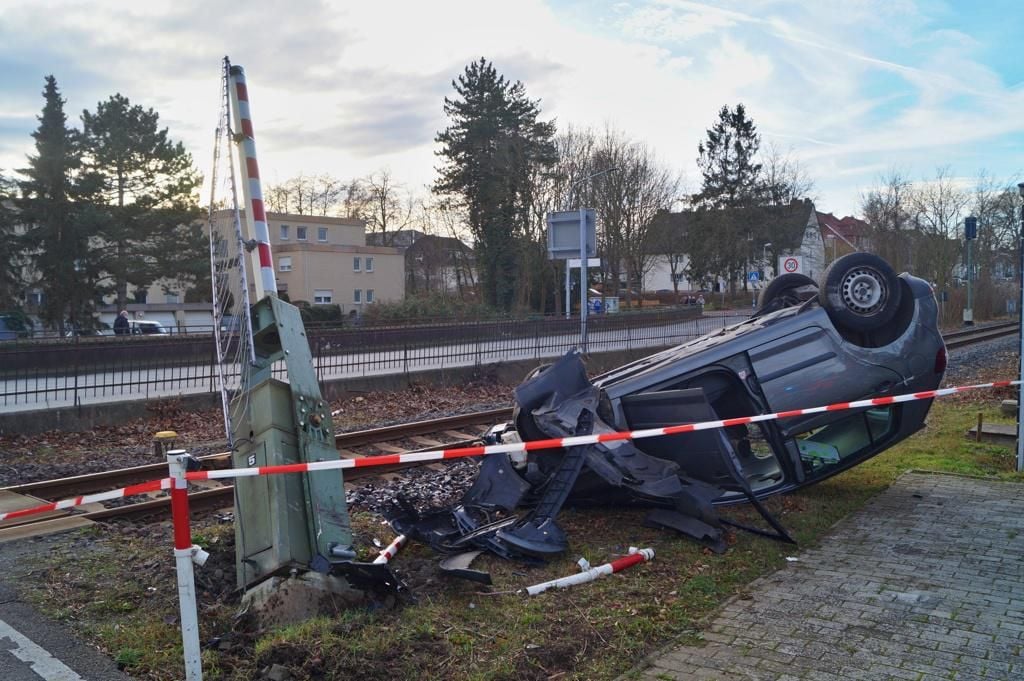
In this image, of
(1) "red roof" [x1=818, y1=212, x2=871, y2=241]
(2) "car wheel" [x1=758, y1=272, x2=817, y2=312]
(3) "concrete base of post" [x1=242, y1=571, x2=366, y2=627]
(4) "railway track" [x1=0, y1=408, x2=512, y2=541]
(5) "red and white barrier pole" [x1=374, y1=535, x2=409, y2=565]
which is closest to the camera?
(3) "concrete base of post" [x1=242, y1=571, x2=366, y2=627]

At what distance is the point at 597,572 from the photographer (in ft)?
18.1

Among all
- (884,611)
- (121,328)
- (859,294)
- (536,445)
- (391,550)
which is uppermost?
(859,294)

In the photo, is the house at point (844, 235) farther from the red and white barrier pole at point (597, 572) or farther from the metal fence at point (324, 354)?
the red and white barrier pole at point (597, 572)

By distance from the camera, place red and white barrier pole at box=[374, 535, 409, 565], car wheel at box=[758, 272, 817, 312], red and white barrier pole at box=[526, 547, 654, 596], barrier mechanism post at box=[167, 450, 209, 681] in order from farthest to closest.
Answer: car wheel at box=[758, 272, 817, 312] < red and white barrier pole at box=[374, 535, 409, 565] < red and white barrier pole at box=[526, 547, 654, 596] < barrier mechanism post at box=[167, 450, 209, 681]

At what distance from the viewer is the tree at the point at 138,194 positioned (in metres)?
38.4

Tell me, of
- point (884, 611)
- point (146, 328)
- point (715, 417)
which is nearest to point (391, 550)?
point (715, 417)

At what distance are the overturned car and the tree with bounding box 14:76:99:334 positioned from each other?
36472 mm

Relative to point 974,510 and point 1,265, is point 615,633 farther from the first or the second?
point 1,265

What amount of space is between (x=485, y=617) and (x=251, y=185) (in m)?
3.41

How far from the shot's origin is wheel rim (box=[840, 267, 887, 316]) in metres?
7.09

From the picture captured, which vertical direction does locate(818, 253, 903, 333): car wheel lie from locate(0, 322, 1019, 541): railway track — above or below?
above

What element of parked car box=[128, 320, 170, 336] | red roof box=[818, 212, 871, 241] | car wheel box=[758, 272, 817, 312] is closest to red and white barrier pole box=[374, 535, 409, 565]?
car wheel box=[758, 272, 817, 312]

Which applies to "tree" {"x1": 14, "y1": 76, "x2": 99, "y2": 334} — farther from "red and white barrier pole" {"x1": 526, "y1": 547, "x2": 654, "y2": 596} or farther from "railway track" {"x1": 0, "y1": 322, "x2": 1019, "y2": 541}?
"red and white barrier pole" {"x1": 526, "y1": 547, "x2": 654, "y2": 596}

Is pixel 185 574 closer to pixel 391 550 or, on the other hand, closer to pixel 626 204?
pixel 391 550
